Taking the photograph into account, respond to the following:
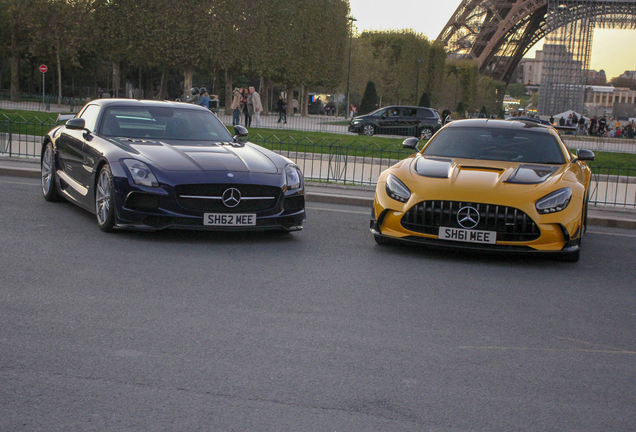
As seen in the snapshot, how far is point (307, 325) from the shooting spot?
15.9 feet

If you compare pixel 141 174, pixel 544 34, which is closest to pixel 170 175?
pixel 141 174

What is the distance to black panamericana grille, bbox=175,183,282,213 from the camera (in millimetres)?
7340

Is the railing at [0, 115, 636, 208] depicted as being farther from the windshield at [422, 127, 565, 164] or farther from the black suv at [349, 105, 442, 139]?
the black suv at [349, 105, 442, 139]

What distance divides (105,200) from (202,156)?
1.00 m

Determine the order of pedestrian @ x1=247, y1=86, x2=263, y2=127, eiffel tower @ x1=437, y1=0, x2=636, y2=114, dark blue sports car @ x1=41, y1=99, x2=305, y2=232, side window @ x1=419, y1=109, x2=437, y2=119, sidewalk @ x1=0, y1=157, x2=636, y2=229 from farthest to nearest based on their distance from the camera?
eiffel tower @ x1=437, y1=0, x2=636, y2=114, side window @ x1=419, y1=109, x2=437, y2=119, pedestrian @ x1=247, y1=86, x2=263, y2=127, sidewalk @ x1=0, y1=157, x2=636, y2=229, dark blue sports car @ x1=41, y1=99, x2=305, y2=232

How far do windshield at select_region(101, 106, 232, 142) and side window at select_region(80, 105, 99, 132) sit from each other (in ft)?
0.53

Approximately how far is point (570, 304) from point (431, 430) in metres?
2.89

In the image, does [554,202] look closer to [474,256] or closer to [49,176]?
[474,256]

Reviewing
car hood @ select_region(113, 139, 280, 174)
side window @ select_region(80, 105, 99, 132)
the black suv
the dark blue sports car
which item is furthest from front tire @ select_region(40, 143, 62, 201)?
the black suv

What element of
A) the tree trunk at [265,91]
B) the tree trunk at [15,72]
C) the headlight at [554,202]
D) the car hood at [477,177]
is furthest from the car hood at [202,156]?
the tree trunk at [265,91]

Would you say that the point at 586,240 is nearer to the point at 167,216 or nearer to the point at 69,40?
the point at 167,216

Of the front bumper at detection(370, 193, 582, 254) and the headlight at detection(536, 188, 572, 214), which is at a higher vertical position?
the headlight at detection(536, 188, 572, 214)

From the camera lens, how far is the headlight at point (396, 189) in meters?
7.52

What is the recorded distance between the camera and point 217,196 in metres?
7.40
